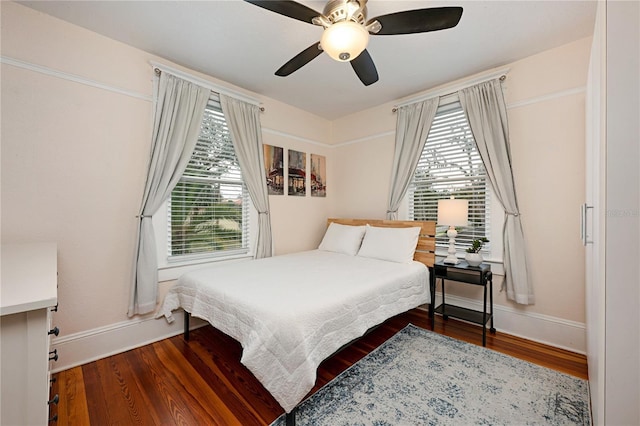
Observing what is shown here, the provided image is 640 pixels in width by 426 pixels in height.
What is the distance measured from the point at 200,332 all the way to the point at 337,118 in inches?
138

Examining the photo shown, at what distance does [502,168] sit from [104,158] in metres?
3.68

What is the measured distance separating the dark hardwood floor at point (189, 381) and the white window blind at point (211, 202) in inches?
36.3

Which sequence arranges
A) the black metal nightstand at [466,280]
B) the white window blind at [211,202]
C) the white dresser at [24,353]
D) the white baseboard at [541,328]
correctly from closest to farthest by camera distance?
the white dresser at [24,353] < the white baseboard at [541,328] < the black metal nightstand at [466,280] < the white window blind at [211,202]

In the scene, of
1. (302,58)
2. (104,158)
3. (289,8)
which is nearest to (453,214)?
(302,58)

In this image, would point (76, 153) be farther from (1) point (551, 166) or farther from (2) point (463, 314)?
(1) point (551, 166)

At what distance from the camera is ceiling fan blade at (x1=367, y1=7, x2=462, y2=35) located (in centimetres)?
144

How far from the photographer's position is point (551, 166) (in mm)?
2346

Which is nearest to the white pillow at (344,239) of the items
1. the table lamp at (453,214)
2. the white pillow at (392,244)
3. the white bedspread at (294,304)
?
the white pillow at (392,244)

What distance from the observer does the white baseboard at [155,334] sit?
2.03 m

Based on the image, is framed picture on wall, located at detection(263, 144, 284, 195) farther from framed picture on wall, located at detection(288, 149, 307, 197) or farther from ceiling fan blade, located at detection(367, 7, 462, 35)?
ceiling fan blade, located at detection(367, 7, 462, 35)

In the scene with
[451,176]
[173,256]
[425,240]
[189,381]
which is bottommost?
[189,381]

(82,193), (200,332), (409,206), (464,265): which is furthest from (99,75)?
(464,265)

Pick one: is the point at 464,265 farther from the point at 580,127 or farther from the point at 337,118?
the point at 337,118

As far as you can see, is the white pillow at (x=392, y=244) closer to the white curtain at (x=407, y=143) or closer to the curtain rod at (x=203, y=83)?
the white curtain at (x=407, y=143)
